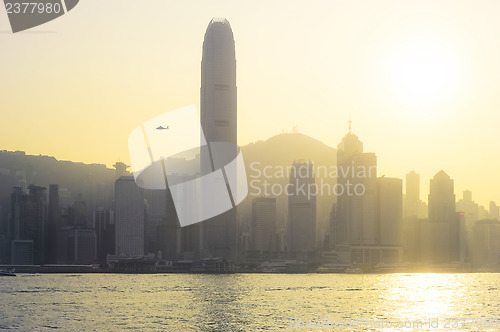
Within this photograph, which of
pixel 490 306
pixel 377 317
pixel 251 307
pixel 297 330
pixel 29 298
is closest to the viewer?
pixel 297 330

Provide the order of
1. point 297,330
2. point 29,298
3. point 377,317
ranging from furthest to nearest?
point 29,298, point 377,317, point 297,330

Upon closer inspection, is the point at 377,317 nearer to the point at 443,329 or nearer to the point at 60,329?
the point at 443,329

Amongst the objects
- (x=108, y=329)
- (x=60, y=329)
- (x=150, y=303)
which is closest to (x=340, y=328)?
(x=108, y=329)

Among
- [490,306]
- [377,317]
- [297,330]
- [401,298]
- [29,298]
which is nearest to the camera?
[297,330]

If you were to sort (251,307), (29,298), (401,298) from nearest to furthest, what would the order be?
1. (251,307)
2. (29,298)
3. (401,298)

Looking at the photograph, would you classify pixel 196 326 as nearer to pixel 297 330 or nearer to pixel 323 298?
pixel 297 330

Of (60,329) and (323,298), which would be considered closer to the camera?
(60,329)

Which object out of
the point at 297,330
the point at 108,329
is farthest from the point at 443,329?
the point at 108,329

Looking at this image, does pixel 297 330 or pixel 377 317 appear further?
pixel 377 317
